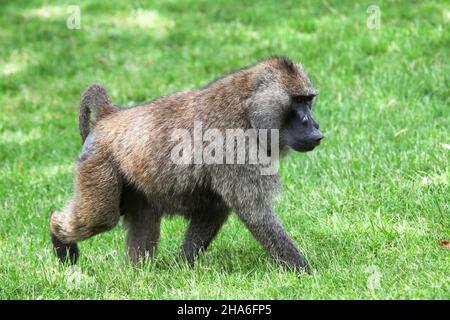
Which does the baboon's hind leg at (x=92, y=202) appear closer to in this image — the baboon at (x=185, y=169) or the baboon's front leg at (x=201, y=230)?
the baboon at (x=185, y=169)

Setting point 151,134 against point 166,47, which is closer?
point 151,134

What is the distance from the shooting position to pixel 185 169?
5.67 meters

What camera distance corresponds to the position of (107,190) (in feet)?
19.1

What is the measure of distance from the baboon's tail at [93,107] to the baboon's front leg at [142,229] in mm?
704

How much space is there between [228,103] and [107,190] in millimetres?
1022

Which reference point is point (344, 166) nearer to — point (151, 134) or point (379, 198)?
point (379, 198)

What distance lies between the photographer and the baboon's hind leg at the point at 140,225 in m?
6.07

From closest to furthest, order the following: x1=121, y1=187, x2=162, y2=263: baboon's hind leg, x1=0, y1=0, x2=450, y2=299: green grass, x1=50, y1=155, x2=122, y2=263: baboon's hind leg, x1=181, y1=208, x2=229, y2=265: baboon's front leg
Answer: x1=0, y1=0, x2=450, y2=299: green grass → x1=50, y1=155, x2=122, y2=263: baboon's hind leg → x1=181, y1=208, x2=229, y2=265: baboon's front leg → x1=121, y1=187, x2=162, y2=263: baboon's hind leg

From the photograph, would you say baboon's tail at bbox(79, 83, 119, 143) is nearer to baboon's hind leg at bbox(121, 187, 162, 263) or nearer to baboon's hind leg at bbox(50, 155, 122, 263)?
baboon's hind leg at bbox(50, 155, 122, 263)

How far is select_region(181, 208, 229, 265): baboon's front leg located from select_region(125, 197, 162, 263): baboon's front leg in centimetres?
28

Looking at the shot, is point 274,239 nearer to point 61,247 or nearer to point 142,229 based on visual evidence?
point 142,229

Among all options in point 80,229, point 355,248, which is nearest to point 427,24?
point 355,248

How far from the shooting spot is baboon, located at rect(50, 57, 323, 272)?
5512 millimetres

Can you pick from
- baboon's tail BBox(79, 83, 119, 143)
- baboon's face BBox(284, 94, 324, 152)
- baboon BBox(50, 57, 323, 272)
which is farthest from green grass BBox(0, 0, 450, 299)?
baboon's tail BBox(79, 83, 119, 143)
